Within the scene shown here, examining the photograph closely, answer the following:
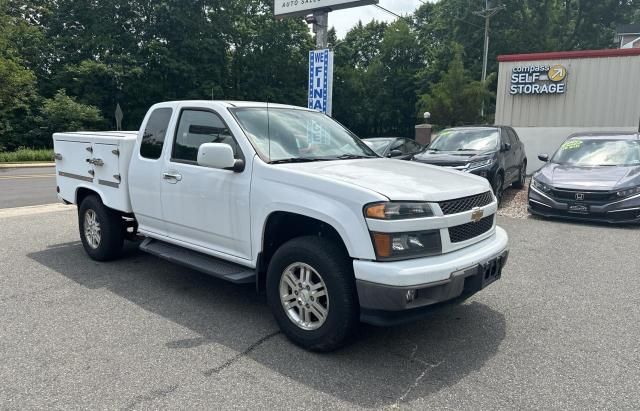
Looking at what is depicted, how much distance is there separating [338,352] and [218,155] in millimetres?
1805

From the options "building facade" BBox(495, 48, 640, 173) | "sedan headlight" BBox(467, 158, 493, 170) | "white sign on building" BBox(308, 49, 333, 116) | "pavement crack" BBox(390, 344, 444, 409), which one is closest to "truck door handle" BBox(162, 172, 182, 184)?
"pavement crack" BBox(390, 344, 444, 409)

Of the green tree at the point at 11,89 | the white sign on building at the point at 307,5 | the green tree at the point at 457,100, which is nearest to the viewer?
the white sign on building at the point at 307,5

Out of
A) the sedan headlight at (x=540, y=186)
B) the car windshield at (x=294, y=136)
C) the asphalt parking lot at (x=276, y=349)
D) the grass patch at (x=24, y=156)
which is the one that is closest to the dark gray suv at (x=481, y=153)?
the sedan headlight at (x=540, y=186)

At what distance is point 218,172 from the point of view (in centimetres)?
427

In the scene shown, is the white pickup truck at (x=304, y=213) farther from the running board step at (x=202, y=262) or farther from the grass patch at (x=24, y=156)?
the grass patch at (x=24, y=156)

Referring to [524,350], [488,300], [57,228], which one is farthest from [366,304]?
[57,228]

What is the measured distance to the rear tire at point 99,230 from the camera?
226 inches

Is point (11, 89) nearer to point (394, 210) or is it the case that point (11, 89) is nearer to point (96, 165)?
point (96, 165)

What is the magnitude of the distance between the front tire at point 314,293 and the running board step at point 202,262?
31 cm

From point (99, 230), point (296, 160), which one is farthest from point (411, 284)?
point (99, 230)

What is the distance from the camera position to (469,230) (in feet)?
12.3

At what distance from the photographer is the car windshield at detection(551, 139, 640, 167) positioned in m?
9.30

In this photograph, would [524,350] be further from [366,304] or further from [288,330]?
[288,330]

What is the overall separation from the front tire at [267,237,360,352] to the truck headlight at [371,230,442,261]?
1.07 ft
